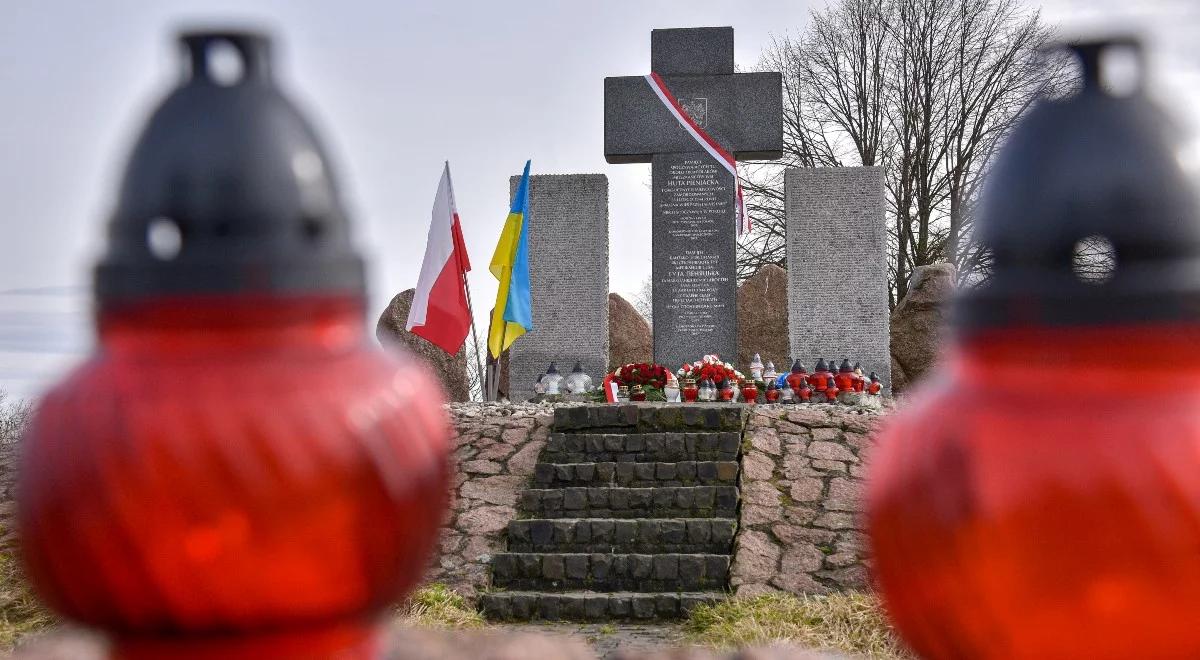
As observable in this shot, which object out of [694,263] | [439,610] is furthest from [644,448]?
[694,263]

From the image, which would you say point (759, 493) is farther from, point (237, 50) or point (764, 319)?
point (764, 319)

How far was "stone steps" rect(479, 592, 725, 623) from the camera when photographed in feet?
18.5

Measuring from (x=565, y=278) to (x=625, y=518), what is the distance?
6.62 m

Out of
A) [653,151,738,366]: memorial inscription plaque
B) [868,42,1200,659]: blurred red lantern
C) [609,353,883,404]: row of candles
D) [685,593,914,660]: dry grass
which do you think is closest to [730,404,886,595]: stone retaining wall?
[685,593,914,660]: dry grass

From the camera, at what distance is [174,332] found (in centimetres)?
93

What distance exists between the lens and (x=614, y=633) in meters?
5.43

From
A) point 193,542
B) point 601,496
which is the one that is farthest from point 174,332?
point 601,496

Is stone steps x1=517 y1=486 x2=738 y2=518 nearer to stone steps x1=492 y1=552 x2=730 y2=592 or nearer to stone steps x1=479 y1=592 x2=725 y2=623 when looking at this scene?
stone steps x1=492 y1=552 x2=730 y2=592

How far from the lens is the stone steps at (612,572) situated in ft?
19.4

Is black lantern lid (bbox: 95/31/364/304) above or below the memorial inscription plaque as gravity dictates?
below

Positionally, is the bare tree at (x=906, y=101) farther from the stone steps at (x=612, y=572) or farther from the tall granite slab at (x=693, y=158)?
the stone steps at (x=612, y=572)

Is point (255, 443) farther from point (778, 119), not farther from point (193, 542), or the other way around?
point (778, 119)

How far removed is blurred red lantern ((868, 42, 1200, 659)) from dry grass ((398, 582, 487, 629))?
166 inches

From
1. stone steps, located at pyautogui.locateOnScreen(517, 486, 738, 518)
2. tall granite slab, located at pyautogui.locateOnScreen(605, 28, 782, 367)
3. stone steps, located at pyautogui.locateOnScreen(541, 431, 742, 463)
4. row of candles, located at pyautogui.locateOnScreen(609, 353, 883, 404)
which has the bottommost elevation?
stone steps, located at pyautogui.locateOnScreen(517, 486, 738, 518)
